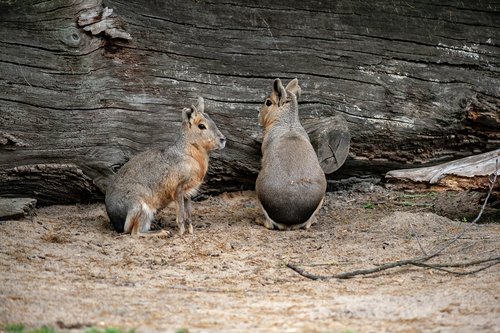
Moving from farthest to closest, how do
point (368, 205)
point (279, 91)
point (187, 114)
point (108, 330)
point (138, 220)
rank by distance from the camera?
1. point (368, 205)
2. point (279, 91)
3. point (187, 114)
4. point (138, 220)
5. point (108, 330)

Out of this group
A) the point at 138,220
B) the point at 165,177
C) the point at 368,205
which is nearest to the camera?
the point at 138,220

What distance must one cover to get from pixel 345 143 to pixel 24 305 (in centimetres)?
Result: 507

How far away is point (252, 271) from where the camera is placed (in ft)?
23.6

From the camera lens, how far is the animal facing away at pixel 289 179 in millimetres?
8852

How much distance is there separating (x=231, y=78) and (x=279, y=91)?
2.03 ft

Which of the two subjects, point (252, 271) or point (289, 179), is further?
point (289, 179)

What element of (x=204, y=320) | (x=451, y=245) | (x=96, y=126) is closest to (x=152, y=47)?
(x=96, y=126)

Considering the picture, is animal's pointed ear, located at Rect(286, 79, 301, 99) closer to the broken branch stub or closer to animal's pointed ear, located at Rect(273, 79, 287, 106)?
animal's pointed ear, located at Rect(273, 79, 287, 106)

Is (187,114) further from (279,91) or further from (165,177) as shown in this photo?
(279,91)

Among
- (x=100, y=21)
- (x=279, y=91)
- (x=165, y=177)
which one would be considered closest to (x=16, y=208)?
(x=165, y=177)

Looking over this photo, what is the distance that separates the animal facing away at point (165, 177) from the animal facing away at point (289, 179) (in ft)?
2.21

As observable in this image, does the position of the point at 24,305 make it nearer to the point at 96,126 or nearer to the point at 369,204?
the point at 96,126

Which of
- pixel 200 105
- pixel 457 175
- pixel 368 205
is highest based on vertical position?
pixel 200 105

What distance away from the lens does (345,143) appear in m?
9.74
